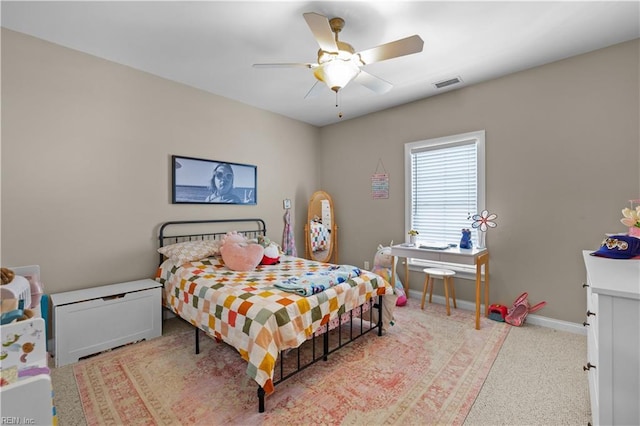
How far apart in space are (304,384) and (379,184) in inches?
118

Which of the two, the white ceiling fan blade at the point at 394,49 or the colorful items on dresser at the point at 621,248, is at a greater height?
the white ceiling fan blade at the point at 394,49

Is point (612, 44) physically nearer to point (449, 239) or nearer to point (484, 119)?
point (484, 119)

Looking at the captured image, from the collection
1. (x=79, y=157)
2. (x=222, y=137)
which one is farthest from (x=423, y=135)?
(x=79, y=157)

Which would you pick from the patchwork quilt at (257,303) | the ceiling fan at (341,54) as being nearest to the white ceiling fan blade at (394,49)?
the ceiling fan at (341,54)

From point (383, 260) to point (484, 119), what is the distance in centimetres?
213

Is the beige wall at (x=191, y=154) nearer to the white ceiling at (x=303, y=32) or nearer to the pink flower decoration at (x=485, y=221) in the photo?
the pink flower decoration at (x=485, y=221)

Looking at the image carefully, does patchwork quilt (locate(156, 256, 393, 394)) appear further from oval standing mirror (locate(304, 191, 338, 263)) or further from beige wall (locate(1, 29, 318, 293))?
oval standing mirror (locate(304, 191, 338, 263))

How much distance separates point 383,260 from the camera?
3.99 meters

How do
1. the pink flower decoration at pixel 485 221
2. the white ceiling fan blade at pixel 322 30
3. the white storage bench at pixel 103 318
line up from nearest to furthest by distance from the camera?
the white ceiling fan blade at pixel 322 30
the white storage bench at pixel 103 318
the pink flower decoration at pixel 485 221

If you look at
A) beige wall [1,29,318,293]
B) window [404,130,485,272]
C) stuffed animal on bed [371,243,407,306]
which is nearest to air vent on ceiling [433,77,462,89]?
window [404,130,485,272]

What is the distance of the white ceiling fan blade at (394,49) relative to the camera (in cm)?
190

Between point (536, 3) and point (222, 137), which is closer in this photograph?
point (536, 3)

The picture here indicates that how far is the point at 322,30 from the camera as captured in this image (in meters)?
1.86

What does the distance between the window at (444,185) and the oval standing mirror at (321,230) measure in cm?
131
